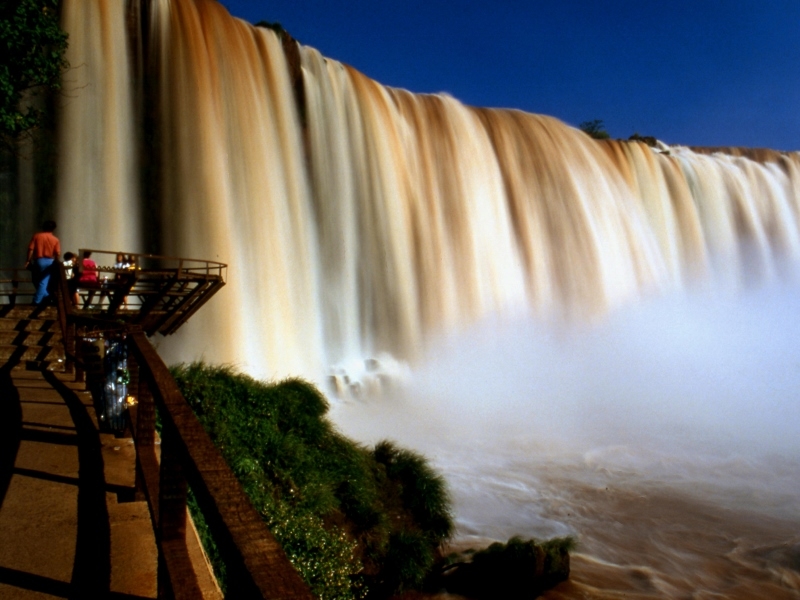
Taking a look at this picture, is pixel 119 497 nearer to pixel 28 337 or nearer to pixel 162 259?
pixel 28 337

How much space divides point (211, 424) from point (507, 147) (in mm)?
17427

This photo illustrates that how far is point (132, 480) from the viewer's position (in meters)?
4.38

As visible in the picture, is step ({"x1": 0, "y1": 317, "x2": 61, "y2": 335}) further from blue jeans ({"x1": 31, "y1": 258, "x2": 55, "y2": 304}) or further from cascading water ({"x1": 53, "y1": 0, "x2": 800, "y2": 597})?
cascading water ({"x1": 53, "y1": 0, "x2": 800, "y2": 597})

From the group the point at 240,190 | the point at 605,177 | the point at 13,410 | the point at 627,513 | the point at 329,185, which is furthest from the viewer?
the point at 605,177

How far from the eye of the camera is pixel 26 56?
40.0ft

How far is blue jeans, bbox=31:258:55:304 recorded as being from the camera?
1011 centimetres

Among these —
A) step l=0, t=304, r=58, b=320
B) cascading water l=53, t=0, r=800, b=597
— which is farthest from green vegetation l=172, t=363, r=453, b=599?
step l=0, t=304, r=58, b=320

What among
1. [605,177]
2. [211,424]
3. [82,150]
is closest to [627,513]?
[211,424]

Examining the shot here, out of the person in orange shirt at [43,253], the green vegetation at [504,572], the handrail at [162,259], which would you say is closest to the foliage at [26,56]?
the handrail at [162,259]

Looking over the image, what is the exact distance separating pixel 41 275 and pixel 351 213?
350 inches

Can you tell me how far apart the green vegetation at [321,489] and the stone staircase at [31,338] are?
281 centimetres

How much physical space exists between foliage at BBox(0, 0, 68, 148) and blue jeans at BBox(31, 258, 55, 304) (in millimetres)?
3250

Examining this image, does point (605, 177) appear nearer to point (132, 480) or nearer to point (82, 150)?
point (82, 150)

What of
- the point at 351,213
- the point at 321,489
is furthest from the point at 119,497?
the point at 351,213
